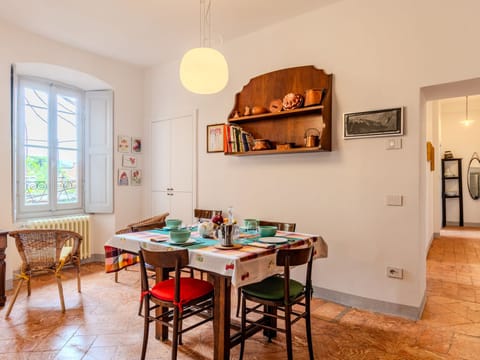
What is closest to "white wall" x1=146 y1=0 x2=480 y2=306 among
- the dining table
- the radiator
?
the dining table

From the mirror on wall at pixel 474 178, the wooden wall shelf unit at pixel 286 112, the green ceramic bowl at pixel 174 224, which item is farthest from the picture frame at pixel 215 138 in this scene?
the mirror on wall at pixel 474 178

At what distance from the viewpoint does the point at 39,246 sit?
121 inches

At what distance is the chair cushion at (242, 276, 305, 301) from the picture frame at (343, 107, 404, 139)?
167cm

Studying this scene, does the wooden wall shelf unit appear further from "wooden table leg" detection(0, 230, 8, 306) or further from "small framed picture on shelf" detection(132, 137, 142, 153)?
"wooden table leg" detection(0, 230, 8, 306)

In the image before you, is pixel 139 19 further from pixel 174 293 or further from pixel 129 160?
pixel 174 293

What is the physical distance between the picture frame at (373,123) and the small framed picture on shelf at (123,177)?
3.39 metres

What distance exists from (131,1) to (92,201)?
2917mm

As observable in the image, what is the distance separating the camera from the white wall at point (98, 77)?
3.78 meters

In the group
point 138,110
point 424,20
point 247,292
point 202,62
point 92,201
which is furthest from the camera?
point 138,110

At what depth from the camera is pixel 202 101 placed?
179 inches

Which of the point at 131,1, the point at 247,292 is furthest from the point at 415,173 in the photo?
the point at 131,1

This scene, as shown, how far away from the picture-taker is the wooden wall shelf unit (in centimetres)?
334

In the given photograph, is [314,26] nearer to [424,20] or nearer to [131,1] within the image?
[424,20]

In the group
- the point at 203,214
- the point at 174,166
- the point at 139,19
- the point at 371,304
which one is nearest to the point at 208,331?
the point at 371,304
